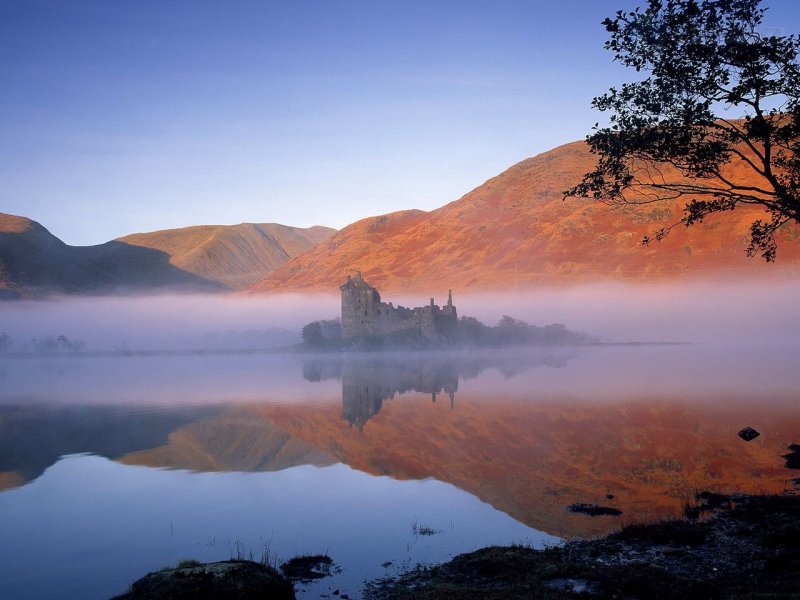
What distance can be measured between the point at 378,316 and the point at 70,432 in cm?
8614

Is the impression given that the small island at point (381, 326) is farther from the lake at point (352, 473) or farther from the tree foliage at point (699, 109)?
the tree foliage at point (699, 109)

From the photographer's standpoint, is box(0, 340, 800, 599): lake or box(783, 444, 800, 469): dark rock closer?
box(0, 340, 800, 599): lake

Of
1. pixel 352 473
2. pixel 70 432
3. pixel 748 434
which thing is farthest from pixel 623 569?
pixel 70 432

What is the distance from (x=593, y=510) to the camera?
1961 centimetres

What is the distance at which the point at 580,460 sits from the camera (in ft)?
90.7

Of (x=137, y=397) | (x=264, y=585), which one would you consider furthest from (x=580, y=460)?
(x=137, y=397)

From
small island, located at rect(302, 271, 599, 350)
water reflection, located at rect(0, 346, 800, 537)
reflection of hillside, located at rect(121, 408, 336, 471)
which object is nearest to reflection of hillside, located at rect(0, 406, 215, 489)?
water reflection, located at rect(0, 346, 800, 537)

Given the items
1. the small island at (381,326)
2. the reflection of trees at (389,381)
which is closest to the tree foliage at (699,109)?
the reflection of trees at (389,381)

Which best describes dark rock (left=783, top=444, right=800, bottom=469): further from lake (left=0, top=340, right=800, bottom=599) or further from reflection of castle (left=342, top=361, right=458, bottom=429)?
reflection of castle (left=342, top=361, right=458, bottom=429)

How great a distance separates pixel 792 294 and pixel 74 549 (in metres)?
195

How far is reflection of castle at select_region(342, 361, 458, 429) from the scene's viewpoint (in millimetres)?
47338

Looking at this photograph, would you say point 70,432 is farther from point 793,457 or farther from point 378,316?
point 378,316

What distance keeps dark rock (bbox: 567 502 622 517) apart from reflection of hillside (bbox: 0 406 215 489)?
22023 mm

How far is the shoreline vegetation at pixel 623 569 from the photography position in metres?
11.8
